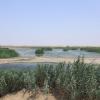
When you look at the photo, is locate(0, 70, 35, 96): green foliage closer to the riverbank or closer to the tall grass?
the tall grass

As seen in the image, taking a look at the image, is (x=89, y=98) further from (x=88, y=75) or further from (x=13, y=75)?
(x=13, y=75)

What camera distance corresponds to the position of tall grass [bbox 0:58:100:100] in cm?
894

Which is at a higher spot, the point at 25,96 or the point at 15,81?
the point at 15,81

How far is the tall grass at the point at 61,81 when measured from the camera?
894cm

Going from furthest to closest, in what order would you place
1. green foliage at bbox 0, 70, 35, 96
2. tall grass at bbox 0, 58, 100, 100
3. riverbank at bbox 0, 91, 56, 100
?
green foliage at bbox 0, 70, 35, 96 → riverbank at bbox 0, 91, 56, 100 → tall grass at bbox 0, 58, 100, 100

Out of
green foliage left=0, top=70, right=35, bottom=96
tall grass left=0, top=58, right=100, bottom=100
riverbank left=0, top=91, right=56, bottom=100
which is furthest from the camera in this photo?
green foliage left=0, top=70, right=35, bottom=96

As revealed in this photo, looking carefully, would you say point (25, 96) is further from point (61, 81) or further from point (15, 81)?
point (61, 81)

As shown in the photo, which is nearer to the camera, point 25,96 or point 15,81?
point 25,96

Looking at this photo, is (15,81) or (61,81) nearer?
(61,81)

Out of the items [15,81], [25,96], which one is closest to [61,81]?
[25,96]

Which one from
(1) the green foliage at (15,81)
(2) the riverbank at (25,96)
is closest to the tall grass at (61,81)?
(1) the green foliage at (15,81)

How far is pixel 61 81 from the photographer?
9.39 m

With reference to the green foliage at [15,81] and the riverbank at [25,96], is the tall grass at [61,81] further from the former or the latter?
the riverbank at [25,96]

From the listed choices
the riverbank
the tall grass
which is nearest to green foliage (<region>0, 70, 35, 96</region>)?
the tall grass
